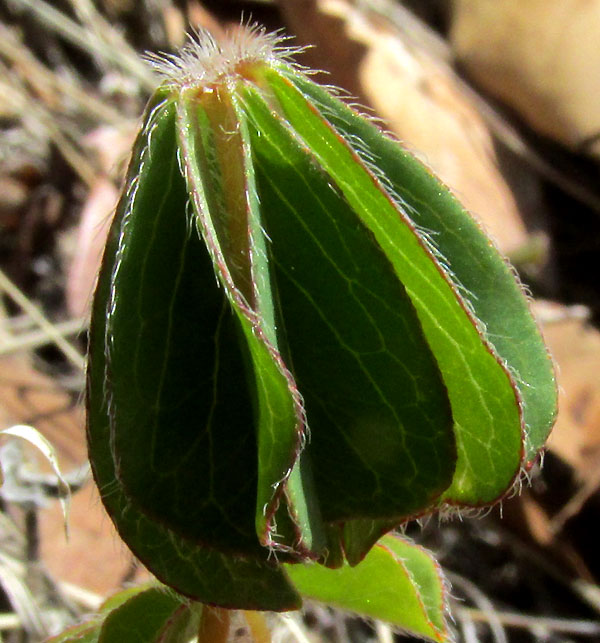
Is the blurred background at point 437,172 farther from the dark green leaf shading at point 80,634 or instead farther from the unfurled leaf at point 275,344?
the unfurled leaf at point 275,344

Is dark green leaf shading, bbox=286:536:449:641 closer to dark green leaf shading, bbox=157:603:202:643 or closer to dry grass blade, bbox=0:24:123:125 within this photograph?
dark green leaf shading, bbox=157:603:202:643

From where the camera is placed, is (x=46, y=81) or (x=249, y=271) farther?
(x=46, y=81)

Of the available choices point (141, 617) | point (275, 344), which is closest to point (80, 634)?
point (141, 617)

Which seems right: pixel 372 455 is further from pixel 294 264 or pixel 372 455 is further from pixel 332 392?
pixel 294 264

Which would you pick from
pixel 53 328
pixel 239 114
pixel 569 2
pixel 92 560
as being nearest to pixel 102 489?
pixel 239 114

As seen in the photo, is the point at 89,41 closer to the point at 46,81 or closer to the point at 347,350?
the point at 46,81

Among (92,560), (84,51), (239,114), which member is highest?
(84,51)
